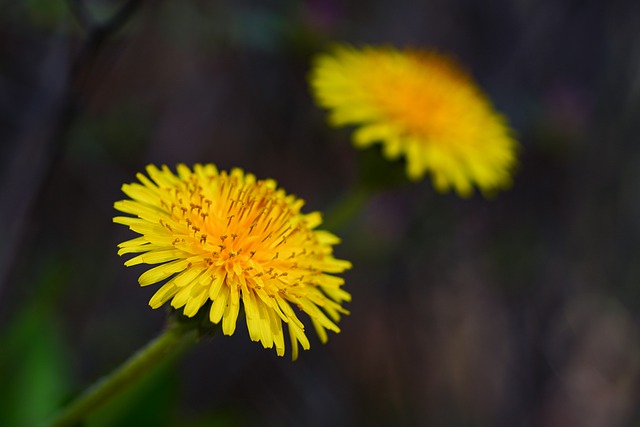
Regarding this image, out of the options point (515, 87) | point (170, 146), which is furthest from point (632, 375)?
point (170, 146)

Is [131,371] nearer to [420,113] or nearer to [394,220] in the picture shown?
[420,113]

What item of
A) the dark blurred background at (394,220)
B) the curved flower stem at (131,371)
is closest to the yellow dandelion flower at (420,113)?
the dark blurred background at (394,220)

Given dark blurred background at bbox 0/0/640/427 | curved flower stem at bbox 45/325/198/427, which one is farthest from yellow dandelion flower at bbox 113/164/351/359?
dark blurred background at bbox 0/0/640/427

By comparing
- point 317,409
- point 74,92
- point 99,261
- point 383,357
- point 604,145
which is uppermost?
point 604,145

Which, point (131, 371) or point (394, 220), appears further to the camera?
point (394, 220)

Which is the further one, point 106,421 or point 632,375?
point 632,375

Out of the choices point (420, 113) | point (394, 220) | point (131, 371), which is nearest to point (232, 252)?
point (131, 371)

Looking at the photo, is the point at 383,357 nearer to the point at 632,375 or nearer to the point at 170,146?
the point at 632,375
